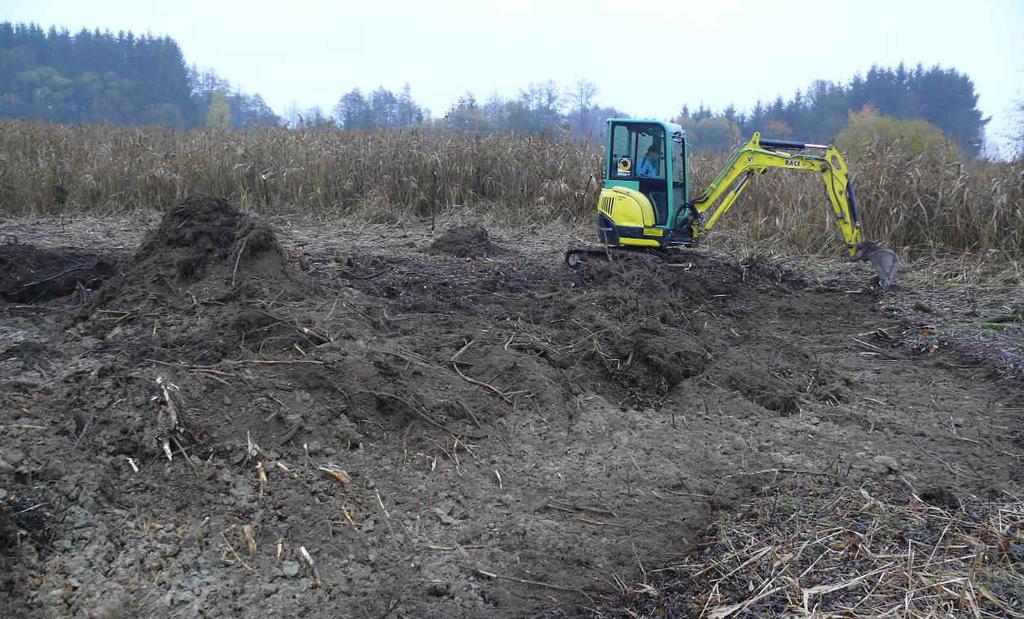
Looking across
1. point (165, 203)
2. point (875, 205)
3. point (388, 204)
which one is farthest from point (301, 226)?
point (875, 205)

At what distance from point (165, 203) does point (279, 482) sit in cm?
913

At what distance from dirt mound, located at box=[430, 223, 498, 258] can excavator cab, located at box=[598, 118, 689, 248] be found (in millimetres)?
1442

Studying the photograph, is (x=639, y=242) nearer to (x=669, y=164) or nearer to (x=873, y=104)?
(x=669, y=164)

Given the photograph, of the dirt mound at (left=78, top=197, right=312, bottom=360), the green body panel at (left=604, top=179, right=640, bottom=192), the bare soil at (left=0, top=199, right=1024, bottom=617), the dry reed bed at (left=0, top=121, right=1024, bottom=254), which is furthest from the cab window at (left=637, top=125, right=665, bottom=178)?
the dirt mound at (left=78, top=197, right=312, bottom=360)

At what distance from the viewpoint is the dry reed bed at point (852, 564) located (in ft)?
9.12

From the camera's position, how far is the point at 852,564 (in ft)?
9.96

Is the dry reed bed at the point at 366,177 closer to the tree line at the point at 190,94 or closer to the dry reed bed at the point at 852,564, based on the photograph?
the dry reed bed at the point at 852,564

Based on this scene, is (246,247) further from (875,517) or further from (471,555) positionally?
(875,517)

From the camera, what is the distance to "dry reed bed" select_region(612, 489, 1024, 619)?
278 cm

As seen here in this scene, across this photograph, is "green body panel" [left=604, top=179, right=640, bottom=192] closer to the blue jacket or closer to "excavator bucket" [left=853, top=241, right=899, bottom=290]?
the blue jacket

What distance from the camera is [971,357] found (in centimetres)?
562

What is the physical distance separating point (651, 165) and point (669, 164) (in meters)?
0.29

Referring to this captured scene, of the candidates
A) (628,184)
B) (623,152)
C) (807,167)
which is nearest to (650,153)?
(623,152)

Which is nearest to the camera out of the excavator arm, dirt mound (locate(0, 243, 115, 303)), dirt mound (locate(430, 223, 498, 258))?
dirt mound (locate(0, 243, 115, 303))
